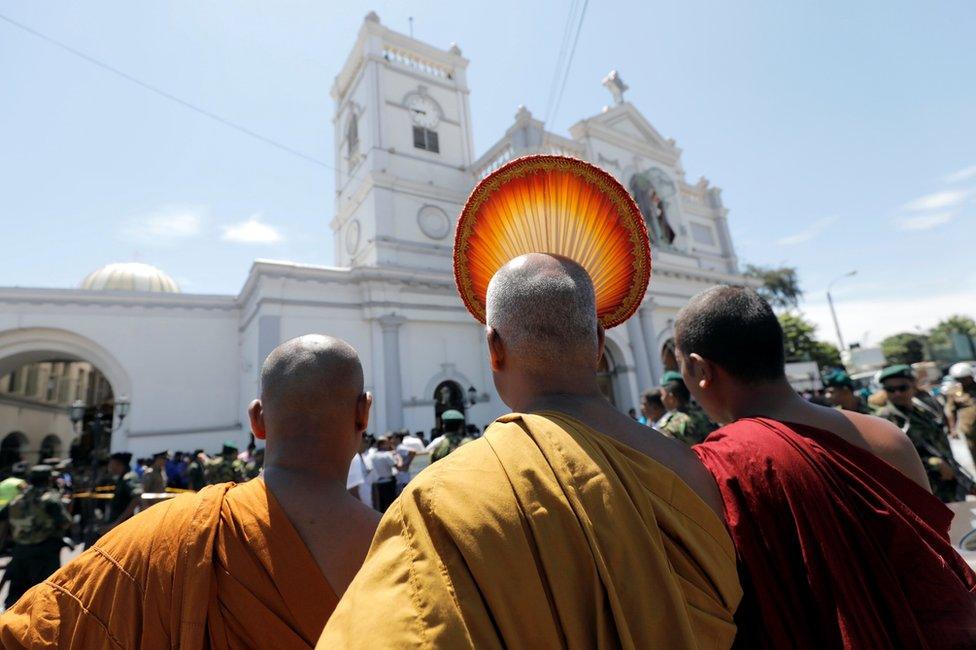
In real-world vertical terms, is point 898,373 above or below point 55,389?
below

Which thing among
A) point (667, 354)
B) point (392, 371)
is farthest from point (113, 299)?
point (667, 354)

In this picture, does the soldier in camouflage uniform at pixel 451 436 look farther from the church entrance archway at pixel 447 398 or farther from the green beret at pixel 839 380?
the church entrance archway at pixel 447 398

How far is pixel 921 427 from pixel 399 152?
50.5ft

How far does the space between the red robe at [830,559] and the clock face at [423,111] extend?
17703mm

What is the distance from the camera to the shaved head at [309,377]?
5.57ft

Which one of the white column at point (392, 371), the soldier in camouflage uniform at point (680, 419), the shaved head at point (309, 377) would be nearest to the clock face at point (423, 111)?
the white column at point (392, 371)

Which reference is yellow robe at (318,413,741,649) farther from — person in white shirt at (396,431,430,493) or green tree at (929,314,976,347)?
green tree at (929,314,976,347)

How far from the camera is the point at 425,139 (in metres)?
17.1

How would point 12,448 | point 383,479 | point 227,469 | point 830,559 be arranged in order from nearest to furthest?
point 830,559
point 227,469
point 383,479
point 12,448

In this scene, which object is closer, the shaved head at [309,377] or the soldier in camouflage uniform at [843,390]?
the shaved head at [309,377]

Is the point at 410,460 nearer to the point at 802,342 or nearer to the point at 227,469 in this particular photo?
the point at 227,469

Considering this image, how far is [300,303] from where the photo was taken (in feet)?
42.3

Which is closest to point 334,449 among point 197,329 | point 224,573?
point 224,573

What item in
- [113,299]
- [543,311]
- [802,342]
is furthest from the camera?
[802,342]
